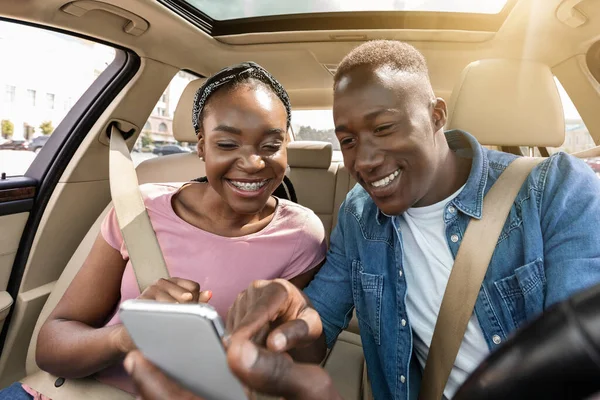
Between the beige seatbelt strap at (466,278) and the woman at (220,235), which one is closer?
the beige seatbelt strap at (466,278)

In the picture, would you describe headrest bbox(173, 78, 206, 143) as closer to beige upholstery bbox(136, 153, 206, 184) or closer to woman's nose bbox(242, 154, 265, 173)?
beige upholstery bbox(136, 153, 206, 184)

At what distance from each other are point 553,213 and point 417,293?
431 millimetres

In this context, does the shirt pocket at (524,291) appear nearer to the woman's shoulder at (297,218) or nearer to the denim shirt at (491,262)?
the denim shirt at (491,262)

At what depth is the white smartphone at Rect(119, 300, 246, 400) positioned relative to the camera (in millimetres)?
564

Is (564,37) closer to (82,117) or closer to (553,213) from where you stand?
(553,213)

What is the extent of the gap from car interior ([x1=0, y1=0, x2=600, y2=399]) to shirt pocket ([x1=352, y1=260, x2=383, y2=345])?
30 cm

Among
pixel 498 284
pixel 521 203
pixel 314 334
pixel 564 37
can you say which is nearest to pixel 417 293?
pixel 498 284

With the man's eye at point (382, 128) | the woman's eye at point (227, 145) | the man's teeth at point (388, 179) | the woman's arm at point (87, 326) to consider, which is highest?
the man's eye at point (382, 128)

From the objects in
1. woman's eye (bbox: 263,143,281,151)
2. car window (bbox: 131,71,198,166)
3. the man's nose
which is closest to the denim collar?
the man's nose

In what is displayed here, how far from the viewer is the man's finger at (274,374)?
54cm

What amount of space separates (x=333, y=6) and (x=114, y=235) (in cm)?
148

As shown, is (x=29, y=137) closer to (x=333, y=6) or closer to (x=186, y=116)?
(x=186, y=116)

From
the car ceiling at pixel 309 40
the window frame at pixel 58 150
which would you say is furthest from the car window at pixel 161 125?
the window frame at pixel 58 150

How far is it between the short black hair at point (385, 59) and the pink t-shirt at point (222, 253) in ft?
1.69
